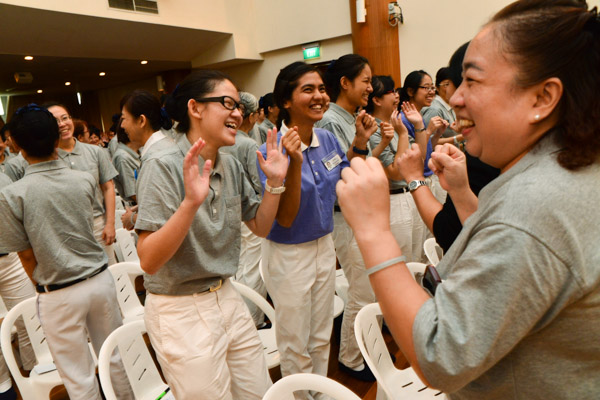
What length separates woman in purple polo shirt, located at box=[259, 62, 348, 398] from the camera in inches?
76.4

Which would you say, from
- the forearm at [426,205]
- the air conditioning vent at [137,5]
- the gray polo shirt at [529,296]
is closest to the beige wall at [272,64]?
the air conditioning vent at [137,5]

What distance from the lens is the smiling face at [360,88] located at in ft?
8.63

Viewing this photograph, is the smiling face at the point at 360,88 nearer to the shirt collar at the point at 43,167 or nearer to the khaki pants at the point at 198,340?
the khaki pants at the point at 198,340

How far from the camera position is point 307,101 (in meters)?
2.10

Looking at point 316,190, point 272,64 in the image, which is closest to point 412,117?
point 316,190

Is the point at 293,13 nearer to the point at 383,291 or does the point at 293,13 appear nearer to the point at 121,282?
the point at 121,282

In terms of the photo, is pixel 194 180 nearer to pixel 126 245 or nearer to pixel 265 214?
pixel 265 214

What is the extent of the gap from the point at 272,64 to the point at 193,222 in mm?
8340

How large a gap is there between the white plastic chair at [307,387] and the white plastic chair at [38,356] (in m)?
1.33

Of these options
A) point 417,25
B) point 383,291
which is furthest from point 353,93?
point 417,25

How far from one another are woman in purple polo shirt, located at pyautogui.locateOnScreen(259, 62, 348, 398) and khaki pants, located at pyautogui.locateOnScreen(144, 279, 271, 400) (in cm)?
40

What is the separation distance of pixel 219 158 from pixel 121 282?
1.43m

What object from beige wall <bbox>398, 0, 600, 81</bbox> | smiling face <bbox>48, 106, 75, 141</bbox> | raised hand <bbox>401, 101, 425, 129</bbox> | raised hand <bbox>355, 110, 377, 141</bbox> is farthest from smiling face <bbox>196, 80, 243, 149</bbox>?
beige wall <bbox>398, 0, 600, 81</bbox>

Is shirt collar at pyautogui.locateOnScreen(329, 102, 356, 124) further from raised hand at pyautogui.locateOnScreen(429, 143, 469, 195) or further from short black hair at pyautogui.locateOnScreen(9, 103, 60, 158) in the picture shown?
short black hair at pyautogui.locateOnScreen(9, 103, 60, 158)
